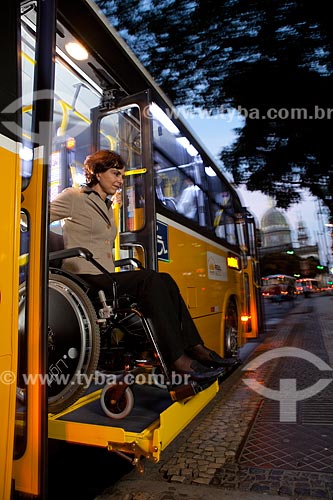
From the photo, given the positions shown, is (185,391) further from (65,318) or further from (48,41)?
(48,41)

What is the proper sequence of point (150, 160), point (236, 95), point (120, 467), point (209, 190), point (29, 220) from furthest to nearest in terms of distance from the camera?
1. point (236, 95)
2. point (209, 190)
3. point (150, 160)
4. point (120, 467)
5. point (29, 220)

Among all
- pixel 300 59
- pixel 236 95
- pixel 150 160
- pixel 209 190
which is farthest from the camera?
pixel 236 95

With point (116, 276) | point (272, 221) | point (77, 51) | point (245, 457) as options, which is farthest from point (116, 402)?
point (272, 221)

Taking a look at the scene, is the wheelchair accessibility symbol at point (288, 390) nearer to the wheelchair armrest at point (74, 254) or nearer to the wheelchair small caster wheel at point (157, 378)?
the wheelchair small caster wheel at point (157, 378)

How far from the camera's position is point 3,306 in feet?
5.12

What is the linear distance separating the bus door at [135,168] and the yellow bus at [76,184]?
0.03 ft

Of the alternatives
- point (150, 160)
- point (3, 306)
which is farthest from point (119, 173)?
point (3, 306)

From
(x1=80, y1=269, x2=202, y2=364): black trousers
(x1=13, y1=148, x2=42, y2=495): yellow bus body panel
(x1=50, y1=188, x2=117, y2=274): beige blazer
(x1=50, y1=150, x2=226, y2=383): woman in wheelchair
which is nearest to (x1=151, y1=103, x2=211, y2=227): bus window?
(x1=50, y1=150, x2=226, y2=383): woman in wheelchair

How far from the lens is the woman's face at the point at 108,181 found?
2912 mm

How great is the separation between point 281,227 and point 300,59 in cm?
7877

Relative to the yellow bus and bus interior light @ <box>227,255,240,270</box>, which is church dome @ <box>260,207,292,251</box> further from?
the yellow bus

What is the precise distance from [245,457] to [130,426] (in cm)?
112

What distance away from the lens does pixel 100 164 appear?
2.91 metres

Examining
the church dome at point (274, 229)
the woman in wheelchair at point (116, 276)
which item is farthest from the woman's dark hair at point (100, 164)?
the church dome at point (274, 229)
